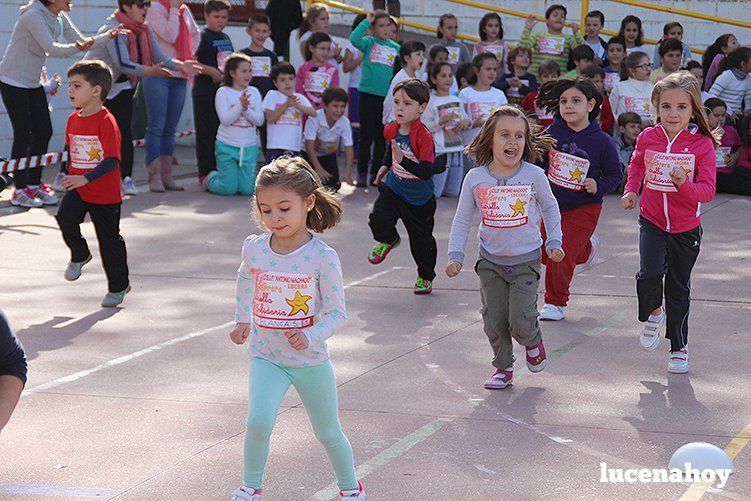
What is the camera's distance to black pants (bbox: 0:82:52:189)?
11.7 metres

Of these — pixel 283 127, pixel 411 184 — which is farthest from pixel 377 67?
pixel 411 184

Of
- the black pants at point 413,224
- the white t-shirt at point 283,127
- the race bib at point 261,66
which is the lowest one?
the black pants at point 413,224

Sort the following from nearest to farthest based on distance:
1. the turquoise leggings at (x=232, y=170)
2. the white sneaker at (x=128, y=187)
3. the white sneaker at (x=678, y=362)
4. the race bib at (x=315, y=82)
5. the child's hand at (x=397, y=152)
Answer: the white sneaker at (x=678, y=362) → the child's hand at (x=397, y=152) → the white sneaker at (x=128, y=187) → the turquoise leggings at (x=232, y=170) → the race bib at (x=315, y=82)

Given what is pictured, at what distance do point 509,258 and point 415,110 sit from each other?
242cm

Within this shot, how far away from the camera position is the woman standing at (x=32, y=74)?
11453 millimetres

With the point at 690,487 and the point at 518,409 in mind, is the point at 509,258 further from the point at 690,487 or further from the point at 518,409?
the point at 690,487

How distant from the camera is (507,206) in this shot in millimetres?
6383

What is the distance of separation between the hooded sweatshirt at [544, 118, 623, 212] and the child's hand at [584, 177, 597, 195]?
6cm

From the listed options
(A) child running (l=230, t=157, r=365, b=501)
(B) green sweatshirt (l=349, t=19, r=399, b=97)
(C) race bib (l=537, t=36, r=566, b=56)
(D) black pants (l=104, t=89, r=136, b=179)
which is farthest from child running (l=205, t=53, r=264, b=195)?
(A) child running (l=230, t=157, r=365, b=501)

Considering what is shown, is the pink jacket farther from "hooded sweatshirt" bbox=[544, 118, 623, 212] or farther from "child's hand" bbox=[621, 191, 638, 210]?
"hooded sweatshirt" bbox=[544, 118, 623, 212]

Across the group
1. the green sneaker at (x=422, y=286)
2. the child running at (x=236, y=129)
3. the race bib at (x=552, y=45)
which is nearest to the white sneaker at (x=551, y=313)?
the green sneaker at (x=422, y=286)

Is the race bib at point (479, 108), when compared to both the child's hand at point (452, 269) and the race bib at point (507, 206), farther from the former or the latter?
the child's hand at point (452, 269)

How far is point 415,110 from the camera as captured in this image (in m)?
8.55

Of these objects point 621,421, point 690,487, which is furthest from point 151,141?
point 690,487
